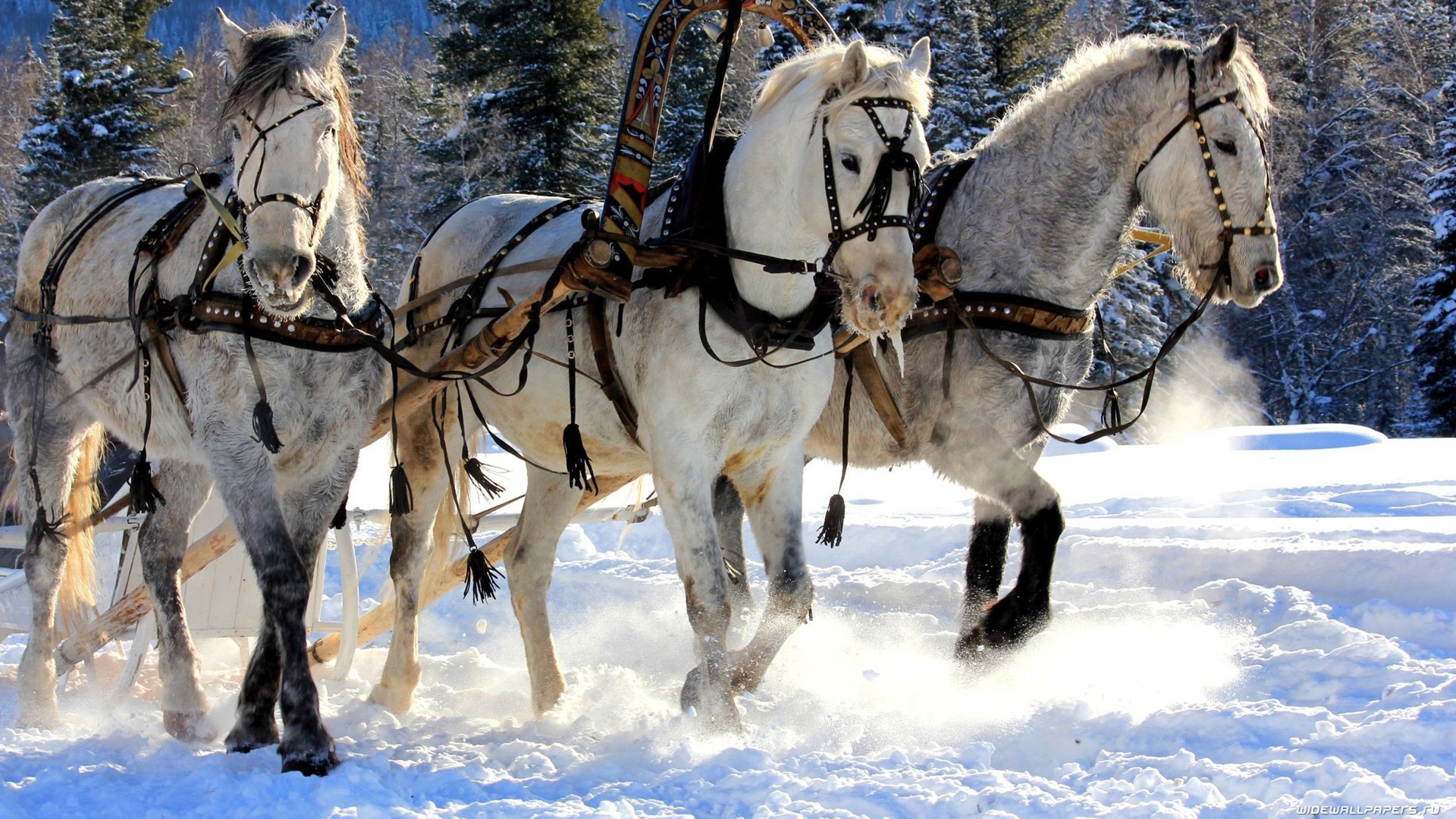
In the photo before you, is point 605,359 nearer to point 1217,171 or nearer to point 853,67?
point 853,67

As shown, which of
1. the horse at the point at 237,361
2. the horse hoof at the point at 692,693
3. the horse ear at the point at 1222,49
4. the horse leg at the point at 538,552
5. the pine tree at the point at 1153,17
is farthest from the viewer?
the pine tree at the point at 1153,17

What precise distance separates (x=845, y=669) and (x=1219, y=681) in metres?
1.59

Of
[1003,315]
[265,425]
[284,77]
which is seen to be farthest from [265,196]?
[1003,315]

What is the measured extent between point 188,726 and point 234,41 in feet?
8.31

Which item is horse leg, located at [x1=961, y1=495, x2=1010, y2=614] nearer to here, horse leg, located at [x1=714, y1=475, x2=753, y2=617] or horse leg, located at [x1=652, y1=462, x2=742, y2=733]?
horse leg, located at [x1=714, y1=475, x2=753, y2=617]

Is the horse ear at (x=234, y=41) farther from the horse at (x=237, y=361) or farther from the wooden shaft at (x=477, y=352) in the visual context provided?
the wooden shaft at (x=477, y=352)

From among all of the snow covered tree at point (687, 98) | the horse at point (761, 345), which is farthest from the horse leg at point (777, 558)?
the snow covered tree at point (687, 98)

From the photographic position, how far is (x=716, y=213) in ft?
13.8

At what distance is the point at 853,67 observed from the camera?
3.76 m

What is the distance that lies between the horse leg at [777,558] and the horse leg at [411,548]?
157 cm

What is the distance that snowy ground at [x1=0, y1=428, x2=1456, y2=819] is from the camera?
3.27 metres

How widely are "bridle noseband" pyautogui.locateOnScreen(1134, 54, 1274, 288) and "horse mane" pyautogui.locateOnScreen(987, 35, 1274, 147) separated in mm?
30

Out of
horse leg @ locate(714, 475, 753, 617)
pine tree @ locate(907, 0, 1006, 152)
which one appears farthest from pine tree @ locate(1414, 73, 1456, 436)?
horse leg @ locate(714, 475, 753, 617)

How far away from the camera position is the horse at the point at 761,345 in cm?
372
